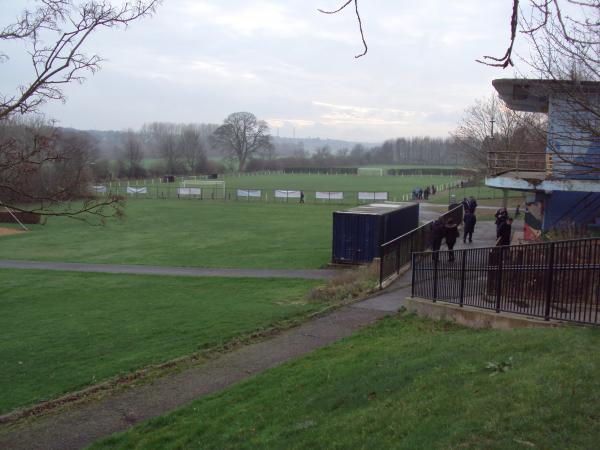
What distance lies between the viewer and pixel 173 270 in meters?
23.8

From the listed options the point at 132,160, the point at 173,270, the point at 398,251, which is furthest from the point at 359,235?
the point at 132,160

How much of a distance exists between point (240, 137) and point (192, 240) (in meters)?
113

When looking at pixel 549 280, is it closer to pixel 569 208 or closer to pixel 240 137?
pixel 569 208

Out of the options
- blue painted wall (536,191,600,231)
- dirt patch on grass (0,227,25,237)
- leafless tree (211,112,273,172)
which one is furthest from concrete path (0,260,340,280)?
leafless tree (211,112,273,172)

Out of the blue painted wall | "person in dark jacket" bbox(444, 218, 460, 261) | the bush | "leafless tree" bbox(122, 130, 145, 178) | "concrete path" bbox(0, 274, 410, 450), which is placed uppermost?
"leafless tree" bbox(122, 130, 145, 178)

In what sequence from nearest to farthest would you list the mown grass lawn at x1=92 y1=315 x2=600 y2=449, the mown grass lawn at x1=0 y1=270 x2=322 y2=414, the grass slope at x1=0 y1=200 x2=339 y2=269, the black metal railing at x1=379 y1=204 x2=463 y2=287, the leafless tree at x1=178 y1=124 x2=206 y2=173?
the mown grass lawn at x1=92 y1=315 x2=600 y2=449
the mown grass lawn at x1=0 y1=270 x2=322 y2=414
the black metal railing at x1=379 y1=204 x2=463 y2=287
the grass slope at x1=0 y1=200 x2=339 y2=269
the leafless tree at x1=178 y1=124 x2=206 y2=173

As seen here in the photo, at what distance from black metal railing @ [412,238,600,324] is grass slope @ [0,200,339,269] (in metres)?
13.1

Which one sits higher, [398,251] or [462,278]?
[462,278]

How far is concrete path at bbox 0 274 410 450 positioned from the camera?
7.54m

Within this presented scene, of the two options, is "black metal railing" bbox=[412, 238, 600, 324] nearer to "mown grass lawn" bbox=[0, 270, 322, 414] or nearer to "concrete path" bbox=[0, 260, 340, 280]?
"mown grass lawn" bbox=[0, 270, 322, 414]

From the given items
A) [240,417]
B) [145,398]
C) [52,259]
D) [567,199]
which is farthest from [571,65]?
[52,259]

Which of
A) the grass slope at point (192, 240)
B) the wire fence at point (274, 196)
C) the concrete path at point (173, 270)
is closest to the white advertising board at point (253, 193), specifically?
the wire fence at point (274, 196)

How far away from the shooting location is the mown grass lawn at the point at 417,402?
4.82 metres

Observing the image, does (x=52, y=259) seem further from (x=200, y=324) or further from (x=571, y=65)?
(x=571, y=65)
